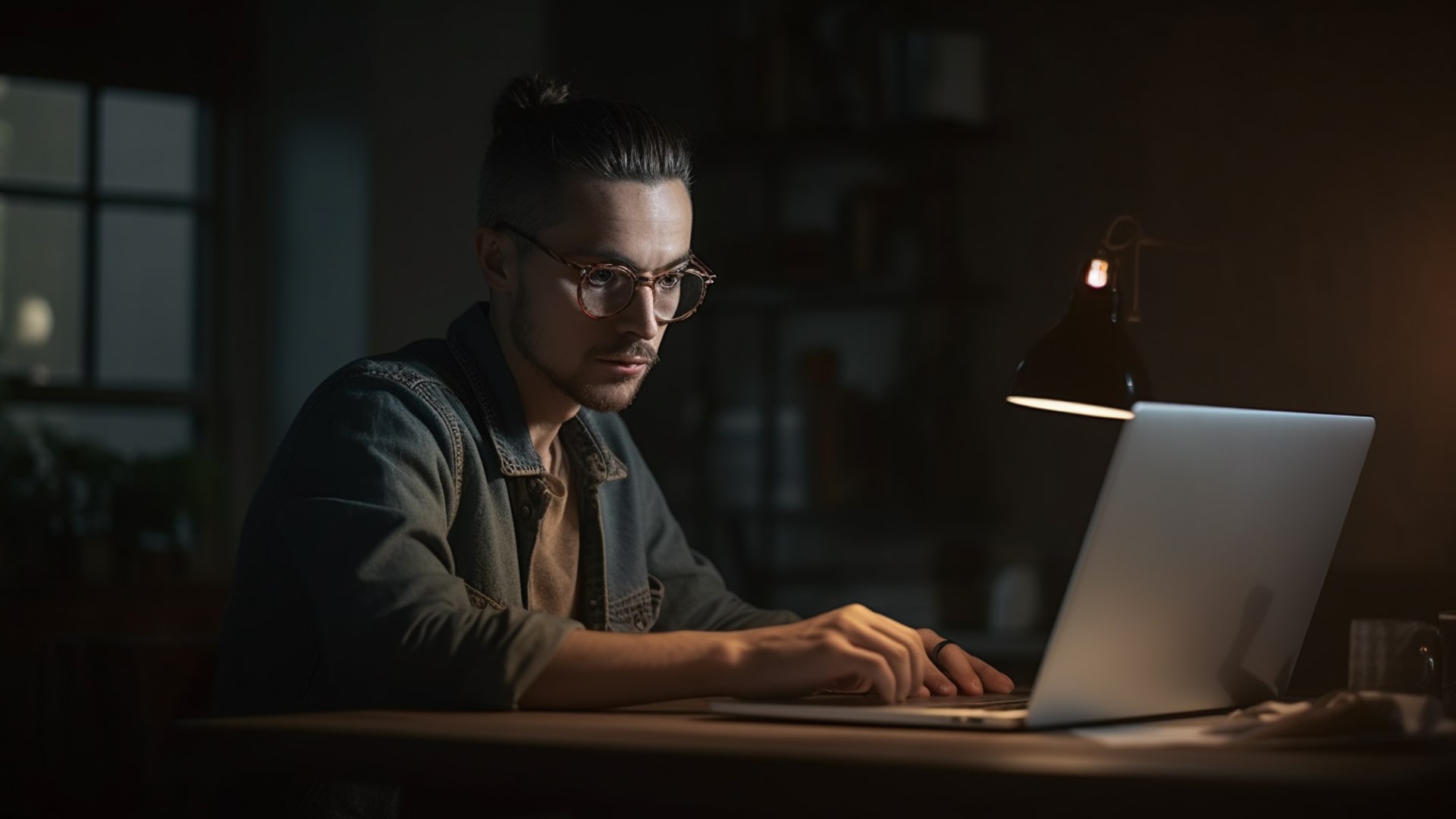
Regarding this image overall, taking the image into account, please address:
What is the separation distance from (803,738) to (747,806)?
0.35 ft

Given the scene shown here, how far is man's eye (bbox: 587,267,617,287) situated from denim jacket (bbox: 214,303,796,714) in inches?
6.2

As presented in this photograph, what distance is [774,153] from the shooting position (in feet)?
14.9

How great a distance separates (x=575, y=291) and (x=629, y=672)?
549 millimetres

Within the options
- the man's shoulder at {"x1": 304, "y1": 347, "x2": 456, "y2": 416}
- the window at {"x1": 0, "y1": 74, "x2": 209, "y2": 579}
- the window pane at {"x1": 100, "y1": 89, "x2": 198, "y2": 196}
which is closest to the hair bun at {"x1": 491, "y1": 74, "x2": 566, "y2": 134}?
the man's shoulder at {"x1": 304, "y1": 347, "x2": 456, "y2": 416}

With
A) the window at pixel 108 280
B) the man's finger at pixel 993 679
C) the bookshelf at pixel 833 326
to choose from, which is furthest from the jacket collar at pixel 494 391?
the window at pixel 108 280

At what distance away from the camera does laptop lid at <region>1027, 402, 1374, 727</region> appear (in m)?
1.10

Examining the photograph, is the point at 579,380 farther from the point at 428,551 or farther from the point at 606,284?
the point at 428,551

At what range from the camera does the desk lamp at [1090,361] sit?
1.62m

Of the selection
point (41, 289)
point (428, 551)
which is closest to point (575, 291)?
point (428, 551)

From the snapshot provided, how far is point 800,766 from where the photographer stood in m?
0.96

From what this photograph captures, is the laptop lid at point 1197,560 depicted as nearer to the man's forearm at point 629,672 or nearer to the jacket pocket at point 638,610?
the man's forearm at point 629,672

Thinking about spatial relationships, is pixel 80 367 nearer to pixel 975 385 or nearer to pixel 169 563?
pixel 169 563

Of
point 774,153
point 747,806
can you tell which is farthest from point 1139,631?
point 774,153

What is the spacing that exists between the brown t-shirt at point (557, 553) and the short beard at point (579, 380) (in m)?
0.10
